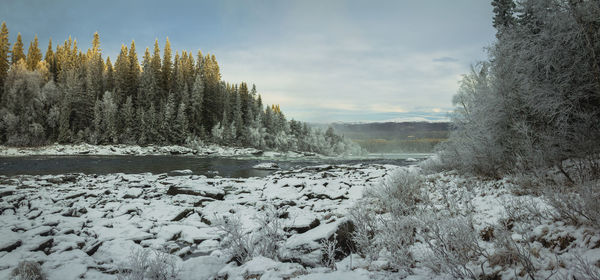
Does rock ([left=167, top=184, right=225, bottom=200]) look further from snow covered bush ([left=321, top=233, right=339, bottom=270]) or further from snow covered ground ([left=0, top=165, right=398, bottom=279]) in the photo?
snow covered bush ([left=321, top=233, right=339, bottom=270])

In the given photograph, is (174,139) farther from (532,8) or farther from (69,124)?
(532,8)

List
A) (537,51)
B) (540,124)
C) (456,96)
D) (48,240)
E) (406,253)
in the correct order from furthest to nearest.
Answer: (456,96), (540,124), (537,51), (48,240), (406,253)

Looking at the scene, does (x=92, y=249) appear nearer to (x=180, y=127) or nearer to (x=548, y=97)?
(x=548, y=97)

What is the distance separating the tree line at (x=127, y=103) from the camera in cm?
4031

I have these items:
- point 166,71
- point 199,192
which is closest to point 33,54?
point 166,71

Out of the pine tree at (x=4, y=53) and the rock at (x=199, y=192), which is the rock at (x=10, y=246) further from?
the pine tree at (x=4, y=53)

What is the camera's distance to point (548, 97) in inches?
278

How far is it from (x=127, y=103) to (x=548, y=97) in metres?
55.5

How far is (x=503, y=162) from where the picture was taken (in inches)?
335

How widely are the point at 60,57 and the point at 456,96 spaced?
8121 cm

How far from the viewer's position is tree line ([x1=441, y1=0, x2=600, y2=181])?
21.4 feet

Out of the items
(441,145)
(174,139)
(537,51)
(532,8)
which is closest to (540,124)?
(537,51)

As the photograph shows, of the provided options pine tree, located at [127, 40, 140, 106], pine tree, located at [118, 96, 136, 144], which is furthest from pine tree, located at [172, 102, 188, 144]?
pine tree, located at [127, 40, 140, 106]

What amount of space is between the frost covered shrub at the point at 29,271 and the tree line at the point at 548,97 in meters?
9.57
